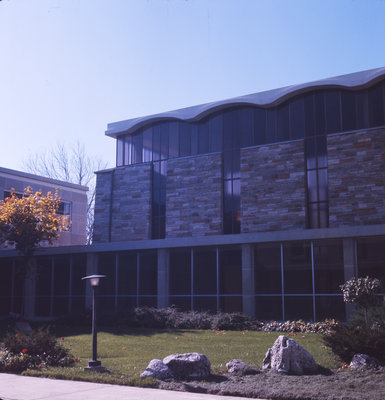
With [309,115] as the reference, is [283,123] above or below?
Answer: below

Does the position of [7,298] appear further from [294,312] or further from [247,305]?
[294,312]

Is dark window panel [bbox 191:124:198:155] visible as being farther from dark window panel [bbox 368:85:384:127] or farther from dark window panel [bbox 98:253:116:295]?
dark window panel [bbox 368:85:384:127]

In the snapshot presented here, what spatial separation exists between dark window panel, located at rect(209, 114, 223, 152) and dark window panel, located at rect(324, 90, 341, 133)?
650 cm

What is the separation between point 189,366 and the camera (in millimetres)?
10867

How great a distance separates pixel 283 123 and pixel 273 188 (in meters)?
4.08

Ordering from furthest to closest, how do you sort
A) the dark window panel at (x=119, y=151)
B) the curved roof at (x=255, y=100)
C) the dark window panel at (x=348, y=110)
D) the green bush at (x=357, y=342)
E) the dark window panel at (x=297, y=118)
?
the dark window panel at (x=119, y=151), the dark window panel at (x=297, y=118), the dark window panel at (x=348, y=110), the curved roof at (x=255, y=100), the green bush at (x=357, y=342)

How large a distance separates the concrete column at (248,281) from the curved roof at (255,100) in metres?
9.76

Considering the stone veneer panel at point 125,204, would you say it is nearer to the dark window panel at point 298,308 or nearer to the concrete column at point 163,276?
the concrete column at point 163,276

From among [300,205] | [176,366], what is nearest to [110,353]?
[176,366]

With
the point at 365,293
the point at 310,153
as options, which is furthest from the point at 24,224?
the point at 365,293

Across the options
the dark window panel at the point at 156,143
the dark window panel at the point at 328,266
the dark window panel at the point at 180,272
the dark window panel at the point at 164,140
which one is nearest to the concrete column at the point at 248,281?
the dark window panel at the point at 328,266

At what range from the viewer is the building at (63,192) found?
36.9 meters

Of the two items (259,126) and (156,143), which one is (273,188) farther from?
(156,143)

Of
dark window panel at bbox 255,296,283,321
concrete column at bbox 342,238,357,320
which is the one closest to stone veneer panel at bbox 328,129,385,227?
concrete column at bbox 342,238,357,320
